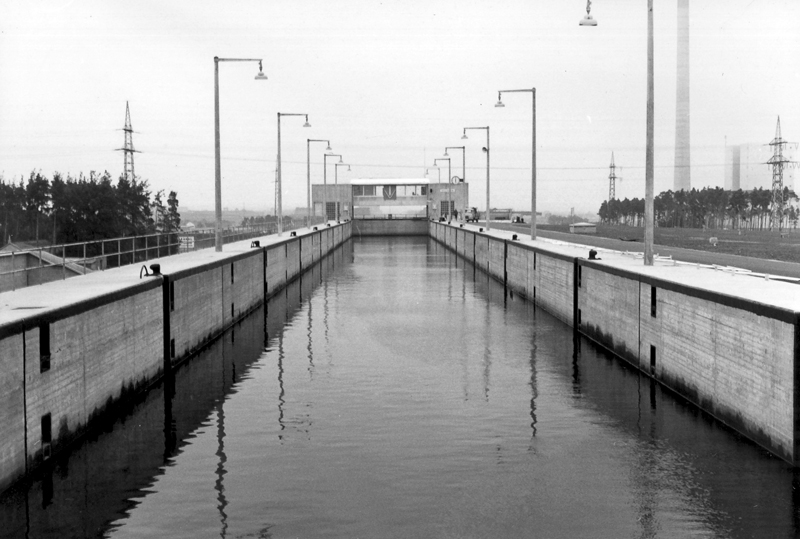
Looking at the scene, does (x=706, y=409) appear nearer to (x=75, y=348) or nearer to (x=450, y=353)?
(x=450, y=353)

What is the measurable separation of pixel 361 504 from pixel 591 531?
9.07 ft

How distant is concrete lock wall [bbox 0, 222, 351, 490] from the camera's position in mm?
12625

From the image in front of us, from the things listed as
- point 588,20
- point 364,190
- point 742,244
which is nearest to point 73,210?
point 364,190

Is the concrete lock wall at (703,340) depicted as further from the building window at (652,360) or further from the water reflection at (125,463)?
the water reflection at (125,463)

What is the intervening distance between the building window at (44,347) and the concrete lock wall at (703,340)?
1043 cm

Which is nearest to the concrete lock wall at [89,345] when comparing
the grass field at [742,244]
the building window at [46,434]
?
the building window at [46,434]

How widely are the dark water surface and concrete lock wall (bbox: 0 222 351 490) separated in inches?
19.1

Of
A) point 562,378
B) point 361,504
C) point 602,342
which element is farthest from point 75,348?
point 602,342

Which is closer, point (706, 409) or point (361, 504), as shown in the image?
point (361, 504)

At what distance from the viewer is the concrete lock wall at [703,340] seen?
534 inches

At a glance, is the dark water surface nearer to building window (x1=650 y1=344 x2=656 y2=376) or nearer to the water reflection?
the water reflection

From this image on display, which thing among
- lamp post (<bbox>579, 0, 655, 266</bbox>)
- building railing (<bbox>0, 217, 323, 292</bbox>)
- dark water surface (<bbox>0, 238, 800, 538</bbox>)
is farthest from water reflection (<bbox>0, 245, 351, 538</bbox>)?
lamp post (<bbox>579, 0, 655, 266</bbox>)

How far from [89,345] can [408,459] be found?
5.93 meters

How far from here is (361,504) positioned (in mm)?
11570
